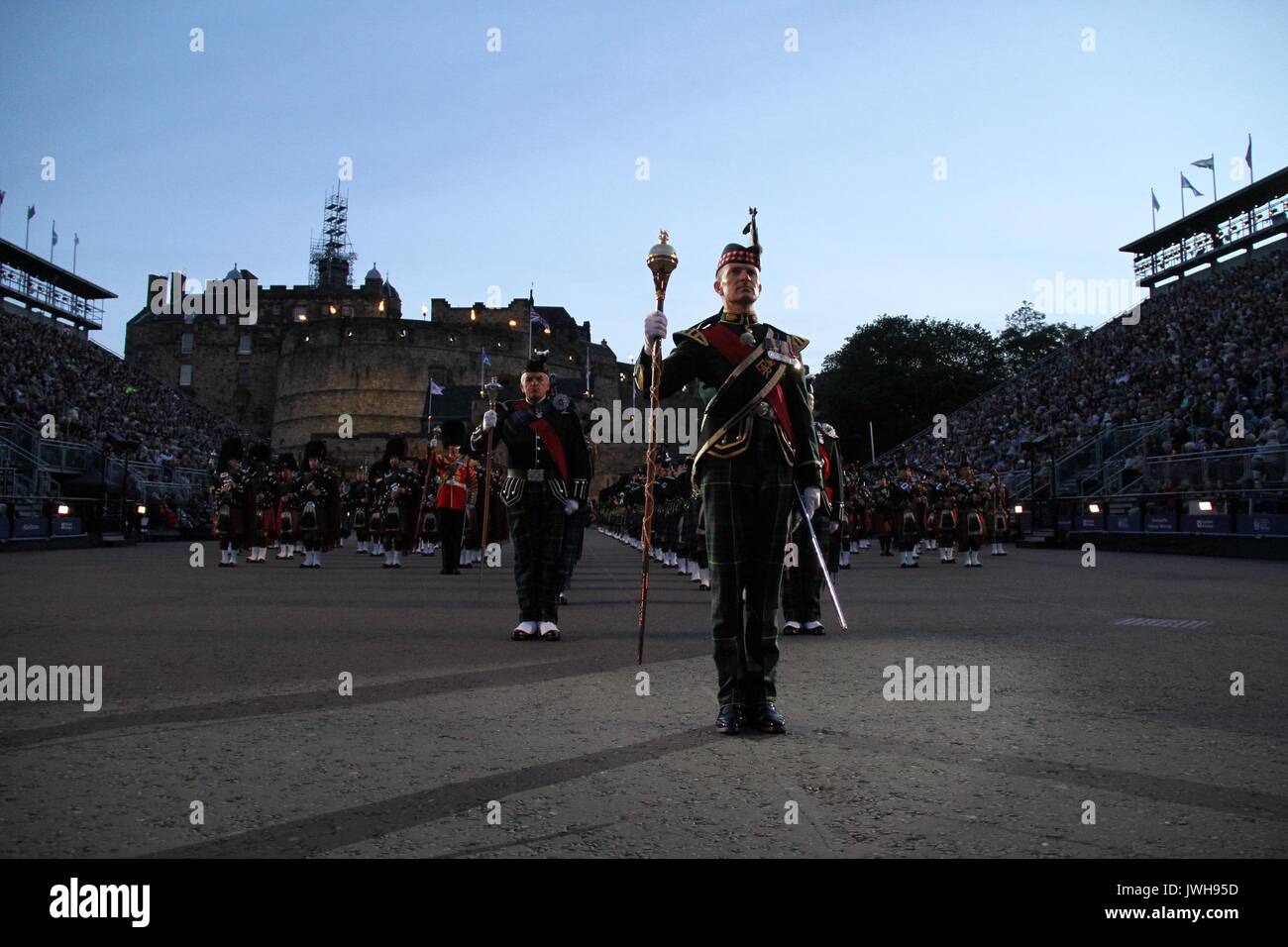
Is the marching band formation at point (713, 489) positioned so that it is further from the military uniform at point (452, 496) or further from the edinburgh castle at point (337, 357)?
the edinburgh castle at point (337, 357)

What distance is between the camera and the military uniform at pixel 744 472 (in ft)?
16.5

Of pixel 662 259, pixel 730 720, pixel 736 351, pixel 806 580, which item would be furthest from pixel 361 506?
pixel 730 720

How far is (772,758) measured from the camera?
4.33m

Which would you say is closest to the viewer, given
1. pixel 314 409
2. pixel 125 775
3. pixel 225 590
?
pixel 125 775

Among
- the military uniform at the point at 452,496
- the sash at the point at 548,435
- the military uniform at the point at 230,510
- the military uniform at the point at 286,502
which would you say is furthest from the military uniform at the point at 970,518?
the military uniform at the point at 230,510

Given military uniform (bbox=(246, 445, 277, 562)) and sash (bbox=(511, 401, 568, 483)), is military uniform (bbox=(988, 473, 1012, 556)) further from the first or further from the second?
sash (bbox=(511, 401, 568, 483))

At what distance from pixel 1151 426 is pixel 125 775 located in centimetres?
3288

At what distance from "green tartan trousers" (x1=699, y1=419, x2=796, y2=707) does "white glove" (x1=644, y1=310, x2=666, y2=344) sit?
2.33ft

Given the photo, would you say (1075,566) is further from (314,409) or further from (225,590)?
(314,409)

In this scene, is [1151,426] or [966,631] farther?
[1151,426]

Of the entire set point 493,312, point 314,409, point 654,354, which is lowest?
point 654,354

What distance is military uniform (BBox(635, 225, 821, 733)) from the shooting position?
Answer: 5.04 m
